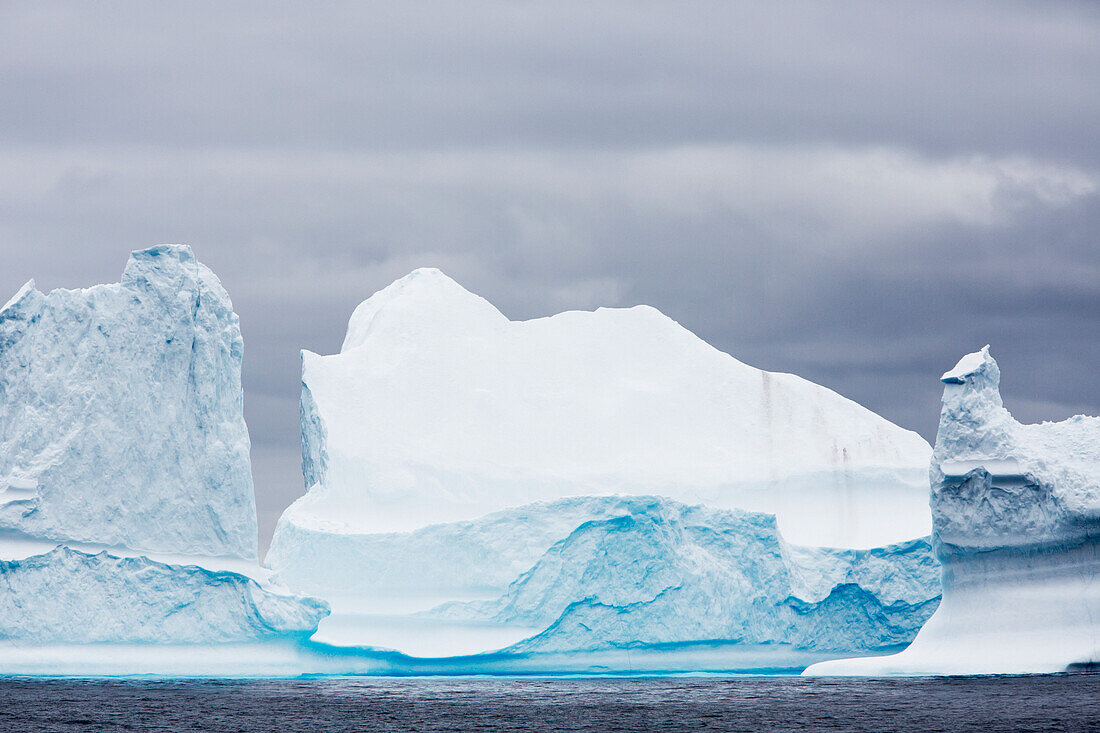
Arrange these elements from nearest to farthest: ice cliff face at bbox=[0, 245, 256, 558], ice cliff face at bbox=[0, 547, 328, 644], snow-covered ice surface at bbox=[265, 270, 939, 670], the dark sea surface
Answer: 1. the dark sea surface
2. ice cliff face at bbox=[0, 547, 328, 644]
3. ice cliff face at bbox=[0, 245, 256, 558]
4. snow-covered ice surface at bbox=[265, 270, 939, 670]

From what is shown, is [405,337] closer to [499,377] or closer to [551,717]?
[499,377]

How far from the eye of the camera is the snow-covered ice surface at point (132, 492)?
80.6 feet

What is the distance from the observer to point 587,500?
28062mm

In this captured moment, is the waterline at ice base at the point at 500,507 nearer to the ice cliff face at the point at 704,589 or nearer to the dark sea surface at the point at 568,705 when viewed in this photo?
the ice cliff face at the point at 704,589

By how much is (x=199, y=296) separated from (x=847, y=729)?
13.3 metres

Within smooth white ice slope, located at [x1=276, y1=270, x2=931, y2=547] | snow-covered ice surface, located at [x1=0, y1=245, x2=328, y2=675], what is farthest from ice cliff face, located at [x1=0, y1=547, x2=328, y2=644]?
smooth white ice slope, located at [x1=276, y1=270, x2=931, y2=547]

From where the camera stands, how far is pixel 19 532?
966 inches

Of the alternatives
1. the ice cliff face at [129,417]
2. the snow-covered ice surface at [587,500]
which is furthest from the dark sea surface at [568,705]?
the ice cliff face at [129,417]

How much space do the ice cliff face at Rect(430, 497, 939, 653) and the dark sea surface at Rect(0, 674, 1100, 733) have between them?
880 millimetres

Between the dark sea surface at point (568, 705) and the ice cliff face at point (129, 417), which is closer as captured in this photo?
the dark sea surface at point (568, 705)

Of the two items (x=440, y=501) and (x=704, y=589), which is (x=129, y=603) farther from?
(x=704, y=589)

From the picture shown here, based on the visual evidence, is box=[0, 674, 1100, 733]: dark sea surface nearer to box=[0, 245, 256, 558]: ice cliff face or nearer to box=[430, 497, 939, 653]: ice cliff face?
box=[430, 497, 939, 653]: ice cliff face

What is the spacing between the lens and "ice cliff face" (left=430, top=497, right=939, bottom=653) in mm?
27906

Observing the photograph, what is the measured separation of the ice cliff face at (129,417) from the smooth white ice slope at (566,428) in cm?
351
